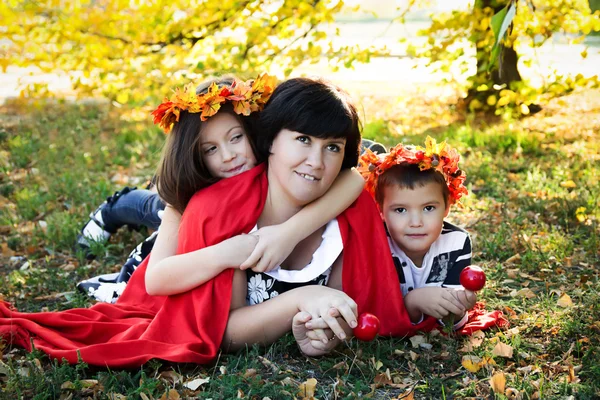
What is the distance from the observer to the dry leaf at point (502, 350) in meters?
2.67

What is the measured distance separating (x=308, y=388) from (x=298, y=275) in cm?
51

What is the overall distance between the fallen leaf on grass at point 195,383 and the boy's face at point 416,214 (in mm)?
1001

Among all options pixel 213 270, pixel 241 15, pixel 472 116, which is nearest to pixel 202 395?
pixel 213 270

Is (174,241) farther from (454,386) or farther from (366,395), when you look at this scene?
(454,386)

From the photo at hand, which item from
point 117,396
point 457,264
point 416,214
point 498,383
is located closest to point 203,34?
point 416,214

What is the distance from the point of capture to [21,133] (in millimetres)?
6766

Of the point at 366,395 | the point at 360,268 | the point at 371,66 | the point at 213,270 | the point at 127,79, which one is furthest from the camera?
the point at 371,66

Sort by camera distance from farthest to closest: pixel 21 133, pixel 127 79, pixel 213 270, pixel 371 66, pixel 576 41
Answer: pixel 371 66 < pixel 21 133 < pixel 127 79 < pixel 576 41 < pixel 213 270

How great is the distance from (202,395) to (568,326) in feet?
4.76

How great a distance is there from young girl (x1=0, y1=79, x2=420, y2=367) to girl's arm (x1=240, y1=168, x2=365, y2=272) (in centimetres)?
6

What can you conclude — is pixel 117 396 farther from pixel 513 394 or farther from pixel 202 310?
pixel 513 394

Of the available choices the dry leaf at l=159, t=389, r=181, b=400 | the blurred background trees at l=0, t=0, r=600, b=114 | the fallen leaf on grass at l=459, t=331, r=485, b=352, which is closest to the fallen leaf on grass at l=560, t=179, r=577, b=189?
the blurred background trees at l=0, t=0, r=600, b=114

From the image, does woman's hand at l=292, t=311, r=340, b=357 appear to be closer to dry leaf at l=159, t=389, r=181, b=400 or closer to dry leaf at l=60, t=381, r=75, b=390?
dry leaf at l=159, t=389, r=181, b=400

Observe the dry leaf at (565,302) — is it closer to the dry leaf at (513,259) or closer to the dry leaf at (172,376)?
the dry leaf at (513,259)
